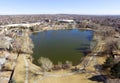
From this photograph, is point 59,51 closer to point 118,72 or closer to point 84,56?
point 84,56

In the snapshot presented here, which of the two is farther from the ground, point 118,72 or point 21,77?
point 118,72

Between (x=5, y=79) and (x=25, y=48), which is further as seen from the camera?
(x=25, y=48)

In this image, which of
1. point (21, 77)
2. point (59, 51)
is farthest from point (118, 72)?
point (59, 51)

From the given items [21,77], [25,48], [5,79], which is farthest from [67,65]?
[25,48]

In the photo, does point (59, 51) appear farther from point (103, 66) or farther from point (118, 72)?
point (118, 72)

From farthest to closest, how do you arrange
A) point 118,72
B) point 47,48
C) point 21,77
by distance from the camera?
point 47,48 < point 21,77 < point 118,72

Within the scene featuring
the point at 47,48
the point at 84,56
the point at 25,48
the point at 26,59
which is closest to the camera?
the point at 26,59

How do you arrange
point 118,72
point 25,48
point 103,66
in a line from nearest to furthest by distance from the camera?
point 118,72
point 103,66
point 25,48

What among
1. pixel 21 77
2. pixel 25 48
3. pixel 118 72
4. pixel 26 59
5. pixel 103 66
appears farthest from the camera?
pixel 25 48

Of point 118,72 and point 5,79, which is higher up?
point 118,72
